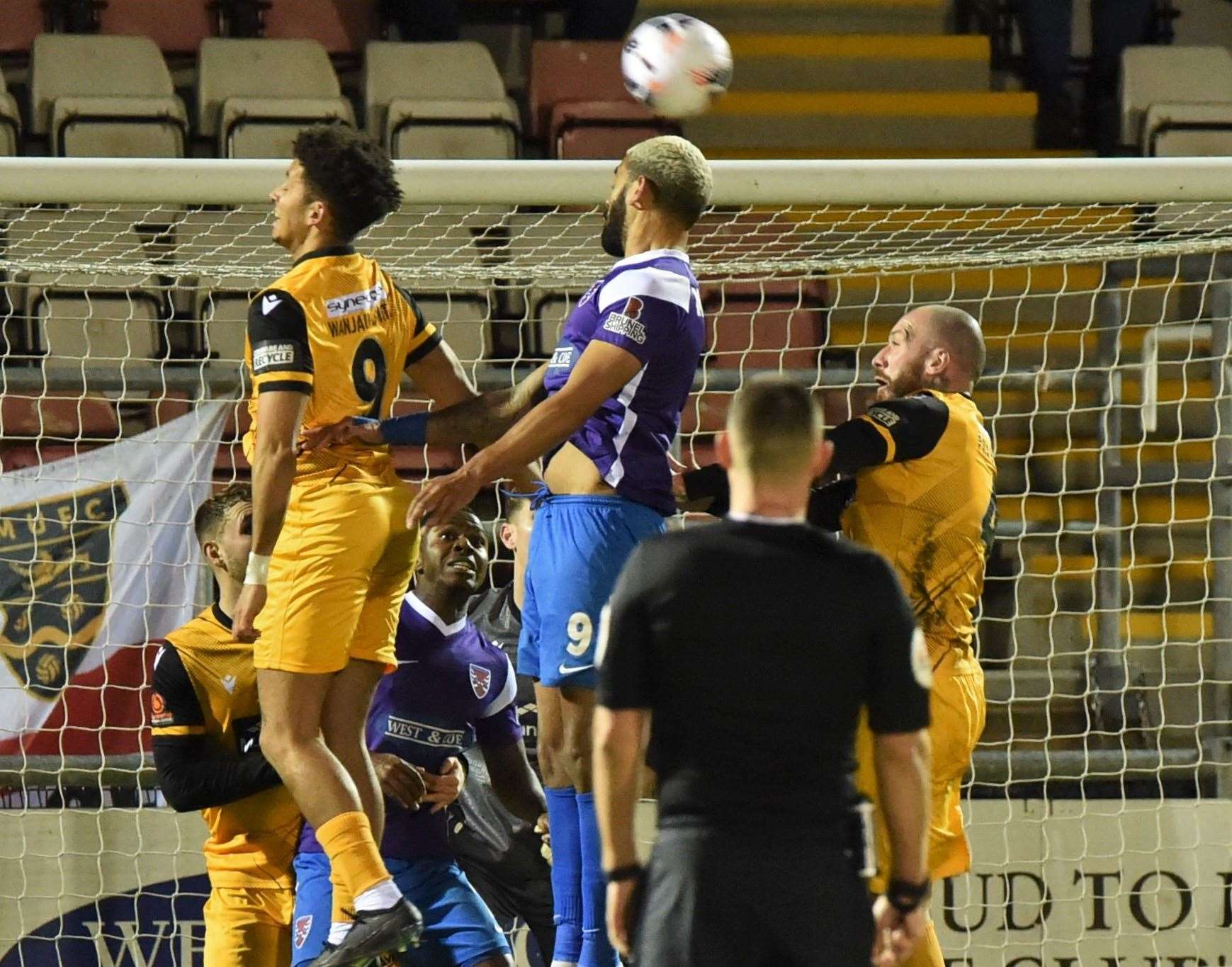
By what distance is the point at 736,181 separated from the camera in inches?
214

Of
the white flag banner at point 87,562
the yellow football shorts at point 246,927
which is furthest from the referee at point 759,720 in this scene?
the white flag banner at point 87,562

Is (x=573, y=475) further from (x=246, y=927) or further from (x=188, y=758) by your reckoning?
(x=246, y=927)

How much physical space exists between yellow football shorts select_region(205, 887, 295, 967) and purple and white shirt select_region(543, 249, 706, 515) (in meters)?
1.62

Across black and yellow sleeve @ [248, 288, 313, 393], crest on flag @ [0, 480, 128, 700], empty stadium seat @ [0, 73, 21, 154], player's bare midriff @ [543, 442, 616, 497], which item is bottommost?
crest on flag @ [0, 480, 128, 700]

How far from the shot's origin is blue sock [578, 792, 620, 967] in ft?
13.9

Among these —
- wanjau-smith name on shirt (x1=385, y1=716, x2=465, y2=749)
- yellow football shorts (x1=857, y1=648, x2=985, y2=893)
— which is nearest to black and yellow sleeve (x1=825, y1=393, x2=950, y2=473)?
yellow football shorts (x1=857, y1=648, x2=985, y2=893)

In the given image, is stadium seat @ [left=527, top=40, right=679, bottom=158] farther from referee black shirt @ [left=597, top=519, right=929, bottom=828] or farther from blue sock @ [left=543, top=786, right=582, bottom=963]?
referee black shirt @ [left=597, top=519, right=929, bottom=828]

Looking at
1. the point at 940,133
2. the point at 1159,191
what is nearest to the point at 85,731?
the point at 1159,191

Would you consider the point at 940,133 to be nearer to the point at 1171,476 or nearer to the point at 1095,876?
the point at 1171,476

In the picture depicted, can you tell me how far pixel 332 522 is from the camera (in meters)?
→ 4.48

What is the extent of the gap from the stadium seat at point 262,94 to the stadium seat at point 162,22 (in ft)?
1.60

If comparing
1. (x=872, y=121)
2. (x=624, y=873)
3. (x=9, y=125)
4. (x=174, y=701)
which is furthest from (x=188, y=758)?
(x=872, y=121)

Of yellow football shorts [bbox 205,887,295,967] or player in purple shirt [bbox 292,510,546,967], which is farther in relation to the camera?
player in purple shirt [bbox 292,510,546,967]

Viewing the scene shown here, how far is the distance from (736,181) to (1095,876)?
280 cm
